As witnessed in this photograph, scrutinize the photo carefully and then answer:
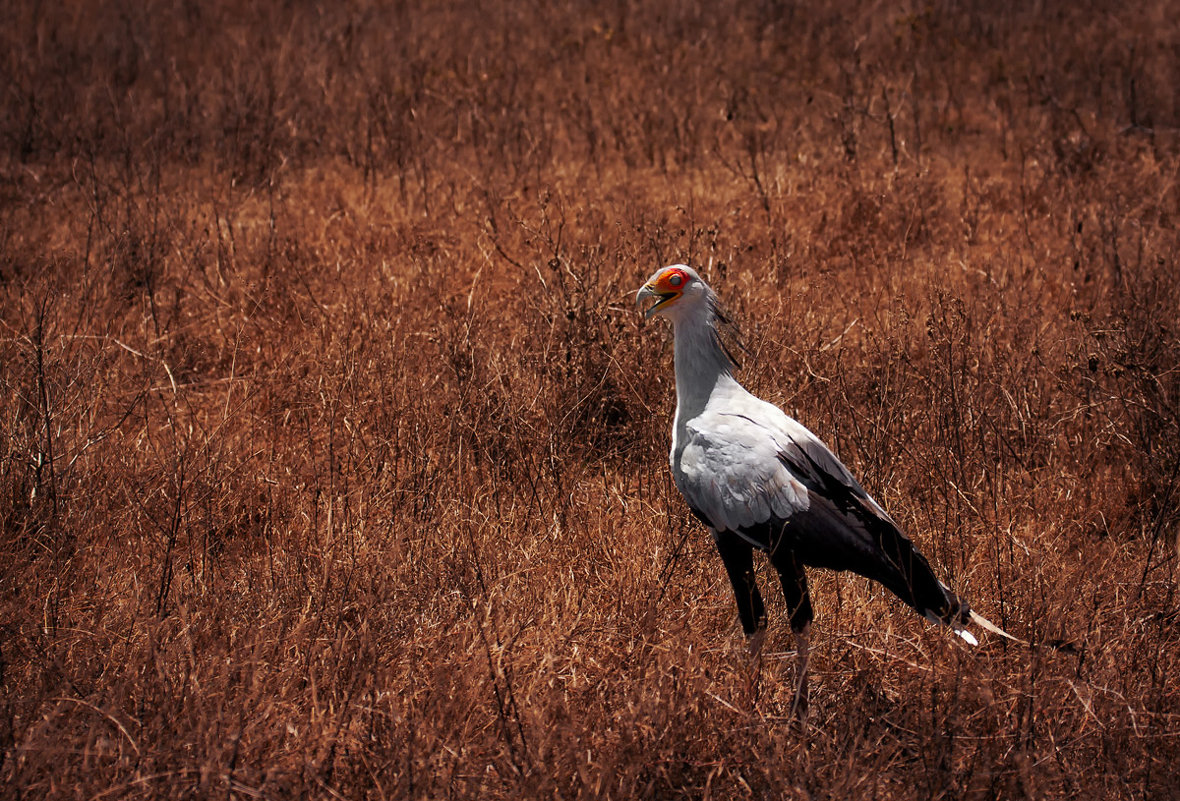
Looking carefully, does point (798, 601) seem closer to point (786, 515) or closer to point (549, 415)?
point (786, 515)

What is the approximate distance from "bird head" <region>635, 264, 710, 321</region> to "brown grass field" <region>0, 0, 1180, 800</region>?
82 centimetres

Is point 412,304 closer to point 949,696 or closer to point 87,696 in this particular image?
point 87,696

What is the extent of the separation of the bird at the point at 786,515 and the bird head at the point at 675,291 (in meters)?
0.04

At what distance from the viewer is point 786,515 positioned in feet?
9.89

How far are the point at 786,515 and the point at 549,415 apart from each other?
1.78 meters

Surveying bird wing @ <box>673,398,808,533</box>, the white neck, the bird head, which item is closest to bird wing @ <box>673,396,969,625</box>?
bird wing @ <box>673,398,808,533</box>

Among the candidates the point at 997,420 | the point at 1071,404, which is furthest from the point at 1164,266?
the point at 997,420

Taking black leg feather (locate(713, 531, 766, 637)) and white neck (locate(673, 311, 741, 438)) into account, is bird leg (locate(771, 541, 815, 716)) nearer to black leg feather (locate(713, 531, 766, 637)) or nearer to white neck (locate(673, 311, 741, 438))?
black leg feather (locate(713, 531, 766, 637))

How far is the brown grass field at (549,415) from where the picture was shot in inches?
109

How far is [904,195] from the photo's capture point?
22.2 ft

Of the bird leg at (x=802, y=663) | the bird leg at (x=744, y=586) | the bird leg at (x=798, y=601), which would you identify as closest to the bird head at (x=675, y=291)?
the bird leg at (x=744, y=586)

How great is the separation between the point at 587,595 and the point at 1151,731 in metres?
1.65

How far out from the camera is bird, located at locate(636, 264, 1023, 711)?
2.96 meters

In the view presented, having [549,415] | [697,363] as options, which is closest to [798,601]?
[697,363]
